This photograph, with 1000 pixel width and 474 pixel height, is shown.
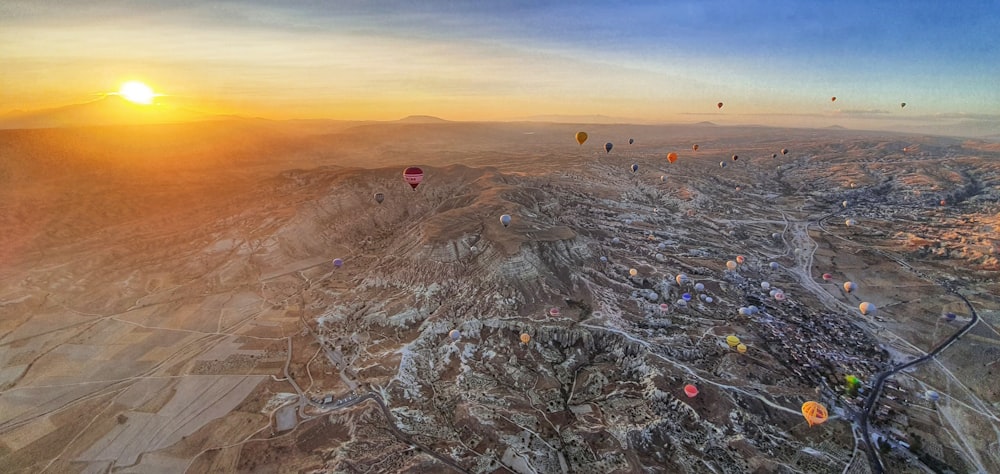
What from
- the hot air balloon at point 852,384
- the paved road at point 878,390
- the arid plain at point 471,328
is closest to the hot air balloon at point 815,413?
the arid plain at point 471,328

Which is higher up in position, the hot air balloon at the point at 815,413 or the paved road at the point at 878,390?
the hot air balloon at the point at 815,413

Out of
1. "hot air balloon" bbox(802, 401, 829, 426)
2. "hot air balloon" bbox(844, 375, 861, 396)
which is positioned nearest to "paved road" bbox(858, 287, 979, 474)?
"hot air balloon" bbox(844, 375, 861, 396)

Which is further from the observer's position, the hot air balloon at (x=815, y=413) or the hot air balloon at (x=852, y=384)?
the hot air balloon at (x=852, y=384)

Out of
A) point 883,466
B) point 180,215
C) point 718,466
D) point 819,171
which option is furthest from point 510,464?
point 819,171

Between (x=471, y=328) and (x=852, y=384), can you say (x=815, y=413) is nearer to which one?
(x=852, y=384)

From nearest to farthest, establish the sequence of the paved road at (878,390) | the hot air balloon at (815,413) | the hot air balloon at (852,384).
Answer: the paved road at (878,390), the hot air balloon at (815,413), the hot air balloon at (852,384)

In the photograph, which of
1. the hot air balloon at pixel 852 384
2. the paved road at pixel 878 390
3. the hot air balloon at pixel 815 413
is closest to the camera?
the paved road at pixel 878 390

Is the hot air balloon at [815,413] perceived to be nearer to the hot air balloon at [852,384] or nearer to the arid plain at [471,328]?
the arid plain at [471,328]

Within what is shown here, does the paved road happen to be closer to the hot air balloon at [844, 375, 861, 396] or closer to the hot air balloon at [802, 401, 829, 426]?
the hot air balloon at [844, 375, 861, 396]

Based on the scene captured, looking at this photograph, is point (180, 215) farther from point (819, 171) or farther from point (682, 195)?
point (819, 171)
